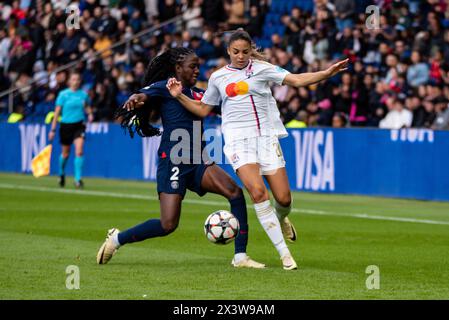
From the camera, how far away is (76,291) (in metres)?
9.57

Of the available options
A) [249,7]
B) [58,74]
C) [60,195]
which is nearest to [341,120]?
[60,195]

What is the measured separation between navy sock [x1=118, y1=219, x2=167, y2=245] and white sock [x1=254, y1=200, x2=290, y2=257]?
3.27 ft

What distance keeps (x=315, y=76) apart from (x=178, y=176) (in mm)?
1727

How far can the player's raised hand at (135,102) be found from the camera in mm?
11188

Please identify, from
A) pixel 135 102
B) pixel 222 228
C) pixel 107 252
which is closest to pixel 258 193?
pixel 222 228

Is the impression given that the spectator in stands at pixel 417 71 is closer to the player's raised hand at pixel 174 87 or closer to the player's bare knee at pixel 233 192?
the player's bare knee at pixel 233 192

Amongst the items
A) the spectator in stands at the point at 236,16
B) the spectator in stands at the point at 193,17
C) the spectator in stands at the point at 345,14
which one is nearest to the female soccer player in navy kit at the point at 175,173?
the spectator in stands at the point at 345,14

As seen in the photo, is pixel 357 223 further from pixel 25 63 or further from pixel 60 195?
pixel 25 63

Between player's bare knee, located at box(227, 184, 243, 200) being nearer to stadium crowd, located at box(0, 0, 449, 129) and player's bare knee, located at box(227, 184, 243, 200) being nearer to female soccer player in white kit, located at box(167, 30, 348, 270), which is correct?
female soccer player in white kit, located at box(167, 30, 348, 270)

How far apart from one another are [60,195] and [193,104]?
10799 millimetres

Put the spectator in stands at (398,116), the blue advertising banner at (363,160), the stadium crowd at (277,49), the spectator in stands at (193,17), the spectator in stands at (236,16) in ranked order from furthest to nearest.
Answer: the spectator in stands at (193,17) → the spectator in stands at (236,16) → the stadium crowd at (277,49) → the spectator in stands at (398,116) → the blue advertising banner at (363,160)

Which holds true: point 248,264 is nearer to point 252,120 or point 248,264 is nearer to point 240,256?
point 240,256

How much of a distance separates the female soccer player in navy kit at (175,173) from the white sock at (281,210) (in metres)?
0.49

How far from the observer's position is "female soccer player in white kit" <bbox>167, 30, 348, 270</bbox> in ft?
36.7
